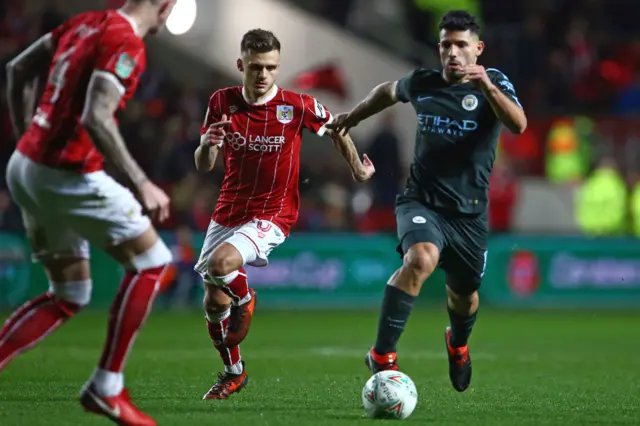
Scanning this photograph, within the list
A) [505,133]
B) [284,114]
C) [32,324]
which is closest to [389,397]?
[32,324]

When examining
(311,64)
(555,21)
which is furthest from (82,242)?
(555,21)

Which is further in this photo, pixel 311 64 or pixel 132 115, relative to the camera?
pixel 311 64

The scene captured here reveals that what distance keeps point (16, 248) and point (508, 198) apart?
7.84m

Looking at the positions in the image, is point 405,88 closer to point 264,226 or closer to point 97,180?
point 264,226

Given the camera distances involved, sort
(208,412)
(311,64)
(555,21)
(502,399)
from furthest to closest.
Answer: (555,21) < (311,64) < (502,399) < (208,412)

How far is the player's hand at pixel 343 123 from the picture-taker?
791 centimetres

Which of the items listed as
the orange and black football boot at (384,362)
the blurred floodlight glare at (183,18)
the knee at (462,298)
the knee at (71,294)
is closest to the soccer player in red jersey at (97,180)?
the knee at (71,294)

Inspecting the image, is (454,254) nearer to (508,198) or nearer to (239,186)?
(239,186)

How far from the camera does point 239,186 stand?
8.21 meters

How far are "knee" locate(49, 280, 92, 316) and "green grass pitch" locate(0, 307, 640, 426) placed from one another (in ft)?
2.04

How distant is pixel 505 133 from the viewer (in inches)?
779

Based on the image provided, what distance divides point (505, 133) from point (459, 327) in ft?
39.6

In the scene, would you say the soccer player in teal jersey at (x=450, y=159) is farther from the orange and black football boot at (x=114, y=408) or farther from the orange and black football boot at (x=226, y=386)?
the orange and black football boot at (x=114, y=408)

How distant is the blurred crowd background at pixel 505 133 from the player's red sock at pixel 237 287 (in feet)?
30.0
